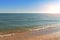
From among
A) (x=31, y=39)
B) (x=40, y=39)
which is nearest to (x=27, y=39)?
(x=31, y=39)

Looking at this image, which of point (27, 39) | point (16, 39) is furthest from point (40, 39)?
point (16, 39)

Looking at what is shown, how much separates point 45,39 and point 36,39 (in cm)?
66

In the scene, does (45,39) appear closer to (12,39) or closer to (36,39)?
(36,39)

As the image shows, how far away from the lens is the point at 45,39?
8.26 meters

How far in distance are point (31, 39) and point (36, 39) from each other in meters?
0.36

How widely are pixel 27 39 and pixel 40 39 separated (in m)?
0.93

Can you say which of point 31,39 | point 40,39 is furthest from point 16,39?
point 40,39

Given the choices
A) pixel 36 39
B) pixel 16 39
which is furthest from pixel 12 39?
pixel 36 39

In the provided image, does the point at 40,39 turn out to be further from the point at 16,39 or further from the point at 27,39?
the point at 16,39

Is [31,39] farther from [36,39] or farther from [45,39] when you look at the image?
[45,39]

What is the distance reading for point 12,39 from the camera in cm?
852

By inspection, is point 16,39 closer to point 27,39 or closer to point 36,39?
point 27,39

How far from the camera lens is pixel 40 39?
834cm

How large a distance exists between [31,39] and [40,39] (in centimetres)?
64
